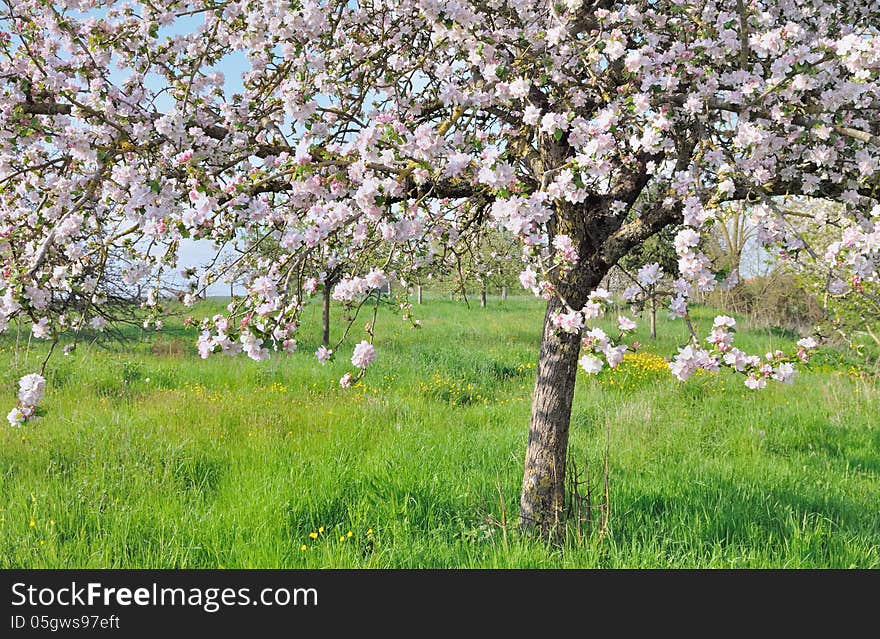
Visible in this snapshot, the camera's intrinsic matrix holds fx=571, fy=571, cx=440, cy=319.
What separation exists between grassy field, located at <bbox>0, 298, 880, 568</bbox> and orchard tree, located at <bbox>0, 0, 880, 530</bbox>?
3.20 feet

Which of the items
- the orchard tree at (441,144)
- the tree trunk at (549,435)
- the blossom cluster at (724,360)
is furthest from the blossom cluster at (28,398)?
the blossom cluster at (724,360)

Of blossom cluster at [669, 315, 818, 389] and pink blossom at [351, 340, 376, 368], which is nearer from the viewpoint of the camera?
blossom cluster at [669, 315, 818, 389]

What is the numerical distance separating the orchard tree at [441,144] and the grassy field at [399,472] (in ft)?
3.20

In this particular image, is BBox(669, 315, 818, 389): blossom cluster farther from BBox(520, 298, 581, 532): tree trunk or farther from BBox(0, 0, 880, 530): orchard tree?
BBox(520, 298, 581, 532): tree trunk

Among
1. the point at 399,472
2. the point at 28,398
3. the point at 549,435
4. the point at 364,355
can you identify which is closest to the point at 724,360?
the point at 549,435

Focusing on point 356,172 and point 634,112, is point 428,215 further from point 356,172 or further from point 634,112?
point 634,112

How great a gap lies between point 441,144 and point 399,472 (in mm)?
3202

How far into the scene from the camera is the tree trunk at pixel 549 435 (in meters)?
4.13

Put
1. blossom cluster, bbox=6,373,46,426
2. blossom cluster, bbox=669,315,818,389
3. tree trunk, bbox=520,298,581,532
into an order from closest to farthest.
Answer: blossom cluster, bbox=669,315,818,389
blossom cluster, bbox=6,373,46,426
tree trunk, bbox=520,298,581,532

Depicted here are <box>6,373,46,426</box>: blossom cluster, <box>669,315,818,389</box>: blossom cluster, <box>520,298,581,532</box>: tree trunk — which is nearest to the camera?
<box>669,315,818,389</box>: blossom cluster

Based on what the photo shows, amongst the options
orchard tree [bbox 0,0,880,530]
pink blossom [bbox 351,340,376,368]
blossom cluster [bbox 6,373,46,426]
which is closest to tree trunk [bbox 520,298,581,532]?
orchard tree [bbox 0,0,880,530]

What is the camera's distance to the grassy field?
13.6ft

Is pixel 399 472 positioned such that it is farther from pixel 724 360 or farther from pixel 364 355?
pixel 724 360

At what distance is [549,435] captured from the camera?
13.8 ft
